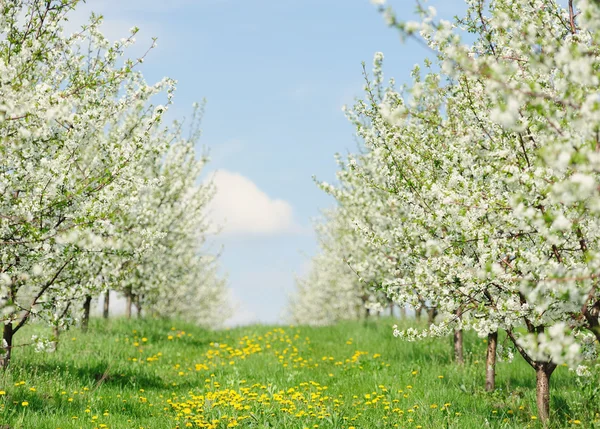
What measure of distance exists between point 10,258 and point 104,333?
6797 mm

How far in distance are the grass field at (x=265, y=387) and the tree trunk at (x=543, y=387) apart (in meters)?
0.14

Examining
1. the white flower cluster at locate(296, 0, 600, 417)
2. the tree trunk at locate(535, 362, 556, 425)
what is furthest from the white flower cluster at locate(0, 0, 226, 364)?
the tree trunk at locate(535, 362, 556, 425)

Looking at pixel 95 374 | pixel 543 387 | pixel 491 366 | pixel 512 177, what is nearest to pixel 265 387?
pixel 95 374

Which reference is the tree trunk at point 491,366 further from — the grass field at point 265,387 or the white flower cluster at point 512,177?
the white flower cluster at point 512,177

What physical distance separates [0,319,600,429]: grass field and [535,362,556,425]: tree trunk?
0.14 metres

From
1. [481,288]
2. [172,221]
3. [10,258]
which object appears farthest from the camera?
[172,221]

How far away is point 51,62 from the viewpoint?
853 cm

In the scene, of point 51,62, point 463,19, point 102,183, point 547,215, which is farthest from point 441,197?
point 51,62

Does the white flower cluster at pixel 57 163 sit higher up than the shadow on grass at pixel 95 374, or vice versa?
the white flower cluster at pixel 57 163

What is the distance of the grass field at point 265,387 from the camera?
24.5ft

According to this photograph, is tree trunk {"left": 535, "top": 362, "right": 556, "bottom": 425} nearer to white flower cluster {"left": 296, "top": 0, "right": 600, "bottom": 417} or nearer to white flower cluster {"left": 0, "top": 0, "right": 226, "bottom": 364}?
white flower cluster {"left": 296, "top": 0, "right": 600, "bottom": 417}

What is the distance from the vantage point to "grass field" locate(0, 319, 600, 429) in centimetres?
747

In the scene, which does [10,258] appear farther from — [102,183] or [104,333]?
[104,333]

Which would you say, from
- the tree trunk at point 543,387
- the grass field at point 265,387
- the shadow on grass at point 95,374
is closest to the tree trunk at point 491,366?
the grass field at point 265,387
